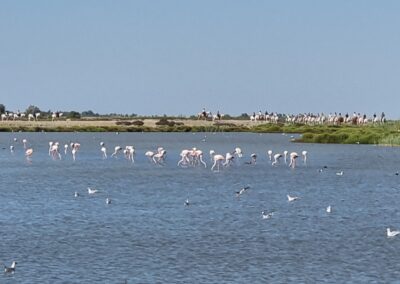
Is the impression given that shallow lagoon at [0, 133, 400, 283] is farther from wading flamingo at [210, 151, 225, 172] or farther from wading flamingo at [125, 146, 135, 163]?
wading flamingo at [125, 146, 135, 163]

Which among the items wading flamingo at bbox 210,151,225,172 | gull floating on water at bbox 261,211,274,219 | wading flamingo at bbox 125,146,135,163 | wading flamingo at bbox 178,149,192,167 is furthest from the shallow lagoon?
wading flamingo at bbox 125,146,135,163

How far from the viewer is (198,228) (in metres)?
22.4

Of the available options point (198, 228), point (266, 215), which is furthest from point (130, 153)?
point (198, 228)

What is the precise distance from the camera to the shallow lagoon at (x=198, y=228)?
17.2 m

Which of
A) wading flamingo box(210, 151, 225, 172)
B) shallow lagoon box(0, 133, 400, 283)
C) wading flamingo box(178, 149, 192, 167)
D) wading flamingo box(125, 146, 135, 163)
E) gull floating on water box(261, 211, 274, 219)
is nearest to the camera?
shallow lagoon box(0, 133, 400, 283)

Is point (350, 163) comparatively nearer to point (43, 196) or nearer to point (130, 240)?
point (43, 196)

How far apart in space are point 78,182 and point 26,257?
1730 centimetres

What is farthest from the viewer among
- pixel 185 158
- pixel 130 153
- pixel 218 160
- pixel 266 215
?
pixel 130 153

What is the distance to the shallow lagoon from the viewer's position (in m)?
17.2

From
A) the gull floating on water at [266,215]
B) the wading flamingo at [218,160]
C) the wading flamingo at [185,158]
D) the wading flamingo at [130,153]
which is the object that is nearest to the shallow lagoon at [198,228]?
the gull floating on water at [266,215]

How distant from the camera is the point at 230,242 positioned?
20297 mm

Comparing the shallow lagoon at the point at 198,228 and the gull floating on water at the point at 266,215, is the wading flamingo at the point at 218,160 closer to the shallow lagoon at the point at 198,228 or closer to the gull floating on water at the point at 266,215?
the shallow lagoon at the point at 198,228

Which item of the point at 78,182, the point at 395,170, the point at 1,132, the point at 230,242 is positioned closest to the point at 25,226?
the point at 230,242

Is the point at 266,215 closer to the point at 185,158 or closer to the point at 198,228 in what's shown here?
the point at 198,228
